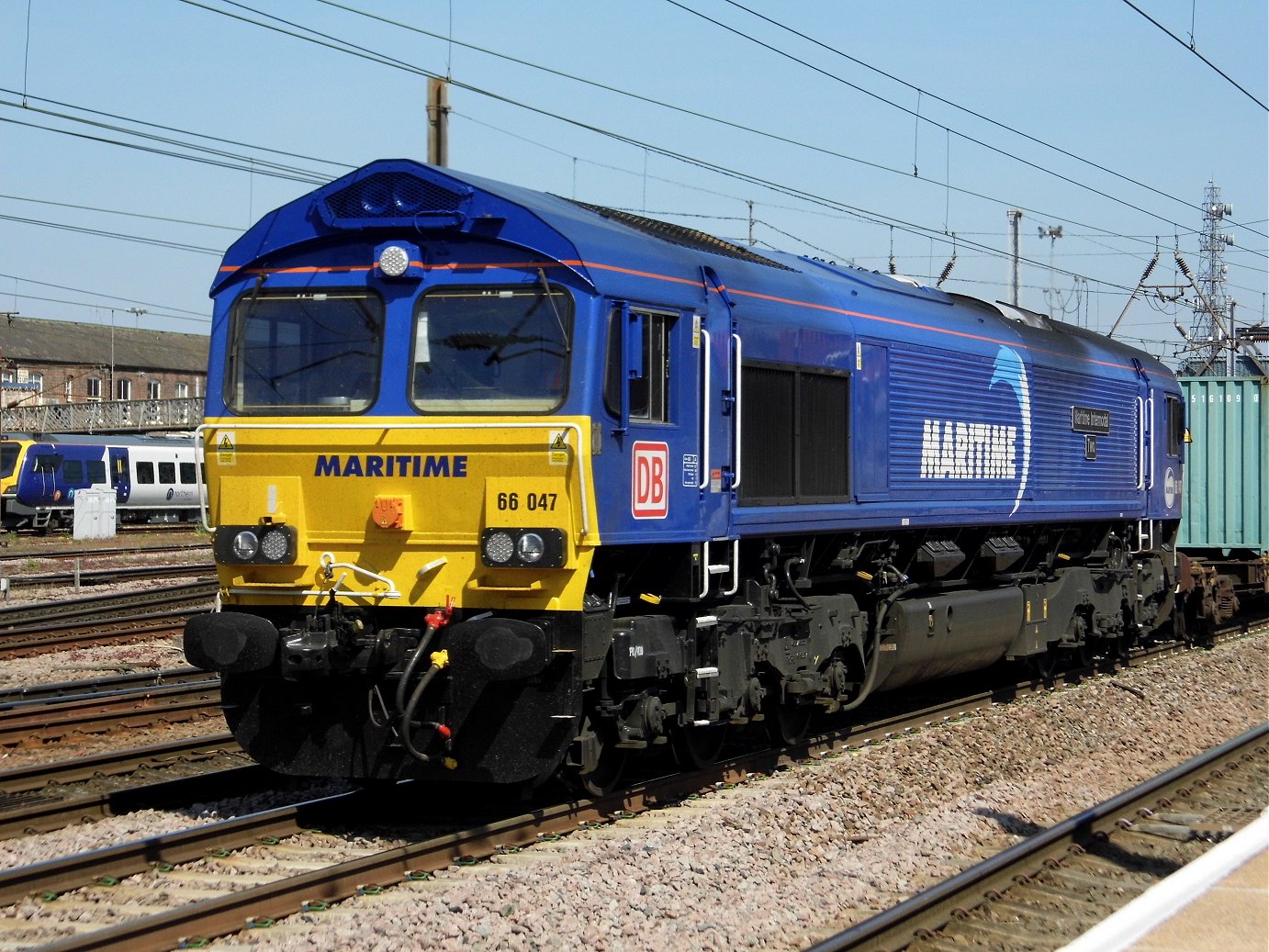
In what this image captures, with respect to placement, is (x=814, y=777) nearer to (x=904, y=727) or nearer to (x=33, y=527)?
(x=904, y=727)

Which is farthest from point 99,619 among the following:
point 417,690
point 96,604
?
point 417,690

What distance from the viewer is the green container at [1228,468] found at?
2128 cm

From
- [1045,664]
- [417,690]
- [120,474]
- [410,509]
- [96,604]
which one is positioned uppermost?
[120,474]

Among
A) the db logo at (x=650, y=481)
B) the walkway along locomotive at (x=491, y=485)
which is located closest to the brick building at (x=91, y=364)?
the walkway along locomotive at (x=491, y=485)

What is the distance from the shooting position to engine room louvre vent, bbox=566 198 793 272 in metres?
10.0

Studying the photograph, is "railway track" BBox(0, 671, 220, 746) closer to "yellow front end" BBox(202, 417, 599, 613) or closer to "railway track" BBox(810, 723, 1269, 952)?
"yellow front end" BBox(202, 417, 599, 613)

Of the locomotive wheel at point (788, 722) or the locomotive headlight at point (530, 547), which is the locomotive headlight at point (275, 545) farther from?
the locomotive wheel at point (788, 722)

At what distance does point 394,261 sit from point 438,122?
984 centimetres

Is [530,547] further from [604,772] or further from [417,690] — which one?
[604,772]

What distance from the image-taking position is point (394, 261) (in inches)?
340

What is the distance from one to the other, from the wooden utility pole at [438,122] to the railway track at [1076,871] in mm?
11295

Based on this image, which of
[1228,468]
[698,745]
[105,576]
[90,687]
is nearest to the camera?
[698,745]

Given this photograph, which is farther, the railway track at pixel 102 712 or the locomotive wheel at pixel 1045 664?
the locomotive wheel at pixel 1045 664

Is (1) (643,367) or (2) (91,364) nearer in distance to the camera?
(1) (643,367)
